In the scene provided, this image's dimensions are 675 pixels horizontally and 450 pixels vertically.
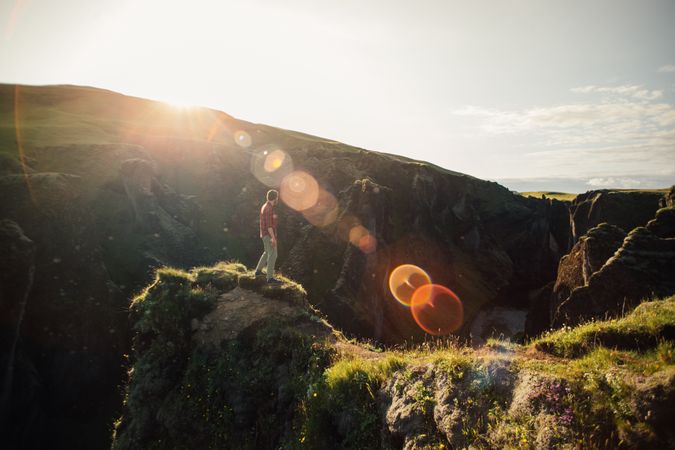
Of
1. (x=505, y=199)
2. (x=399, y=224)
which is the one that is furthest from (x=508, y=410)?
(x=505, y=199)

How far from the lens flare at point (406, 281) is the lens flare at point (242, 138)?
291 feet

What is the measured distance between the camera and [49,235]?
28516mm

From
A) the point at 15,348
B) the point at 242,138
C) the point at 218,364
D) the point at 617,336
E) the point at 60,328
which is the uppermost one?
the point at 242,138

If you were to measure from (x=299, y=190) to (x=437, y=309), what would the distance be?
26.5 metres

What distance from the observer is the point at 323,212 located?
1748 inches

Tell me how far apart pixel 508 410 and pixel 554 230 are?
9622 cm

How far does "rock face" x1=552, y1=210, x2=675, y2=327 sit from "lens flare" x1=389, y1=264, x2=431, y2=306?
77.0 feet

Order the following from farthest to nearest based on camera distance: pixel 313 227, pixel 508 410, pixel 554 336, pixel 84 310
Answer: pixel 313 227 < pixel 84 310 < pixel 554 336 < pixel 508 410

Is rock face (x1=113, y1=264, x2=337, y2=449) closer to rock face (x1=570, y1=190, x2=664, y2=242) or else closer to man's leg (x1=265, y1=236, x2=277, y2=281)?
man's leg (x1=265, y1=236, x2=277, y2=281)

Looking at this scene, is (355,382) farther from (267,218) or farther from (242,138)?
(242,138)

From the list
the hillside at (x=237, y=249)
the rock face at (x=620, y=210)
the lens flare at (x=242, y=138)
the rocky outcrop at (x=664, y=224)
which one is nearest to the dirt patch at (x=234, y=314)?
the hillside at (x=237, y=249)

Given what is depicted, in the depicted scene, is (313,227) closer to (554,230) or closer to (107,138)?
(107,138)

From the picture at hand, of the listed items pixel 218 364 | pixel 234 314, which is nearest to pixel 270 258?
pixel 234 314

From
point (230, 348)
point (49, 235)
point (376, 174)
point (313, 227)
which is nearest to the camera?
point (230, 348)
